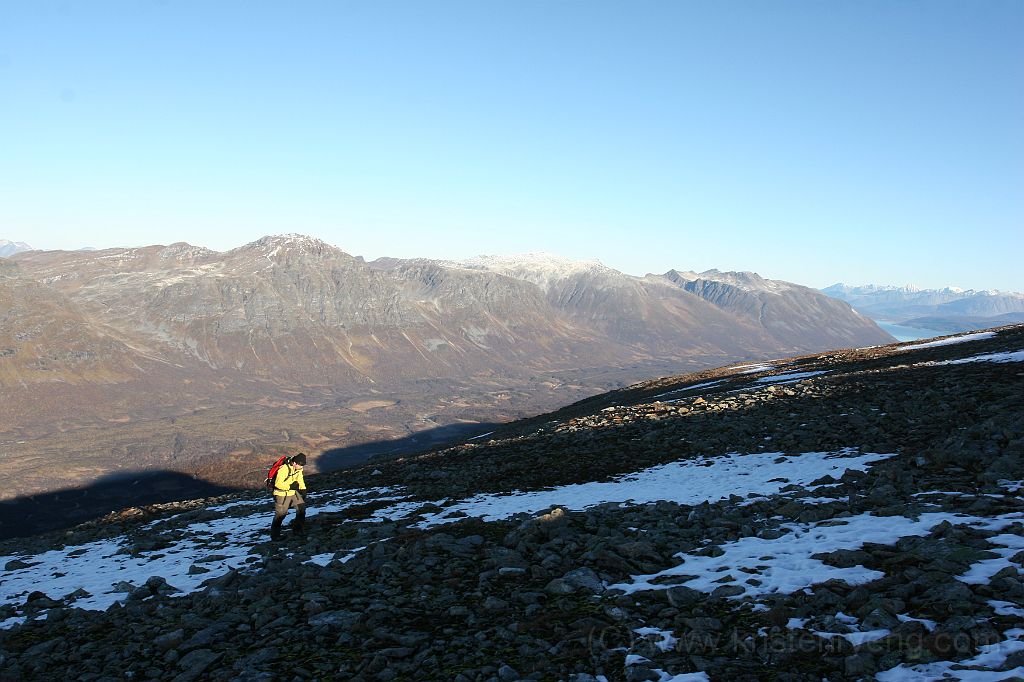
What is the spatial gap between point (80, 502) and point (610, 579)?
225880 mm

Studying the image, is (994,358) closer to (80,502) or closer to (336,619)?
(336,619)

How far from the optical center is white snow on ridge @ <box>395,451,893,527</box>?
60.7 feet

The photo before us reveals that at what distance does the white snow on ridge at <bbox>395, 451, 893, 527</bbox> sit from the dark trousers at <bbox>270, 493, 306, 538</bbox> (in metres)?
3.92

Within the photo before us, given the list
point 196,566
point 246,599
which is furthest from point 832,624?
point 196,566

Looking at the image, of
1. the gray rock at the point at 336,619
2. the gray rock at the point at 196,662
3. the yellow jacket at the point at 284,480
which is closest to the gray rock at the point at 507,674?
the gray rock at the point at 336,619

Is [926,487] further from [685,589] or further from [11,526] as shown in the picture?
[11,526]

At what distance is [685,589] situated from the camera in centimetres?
983

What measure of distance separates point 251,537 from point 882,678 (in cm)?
1826

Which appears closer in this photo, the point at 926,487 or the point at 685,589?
the point at 685,589

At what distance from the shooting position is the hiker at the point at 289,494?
18.3 meters

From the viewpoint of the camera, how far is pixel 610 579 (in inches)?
433

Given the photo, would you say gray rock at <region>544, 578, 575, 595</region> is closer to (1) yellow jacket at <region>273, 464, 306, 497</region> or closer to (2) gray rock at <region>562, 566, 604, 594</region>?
A: (2) gray rock at <region>562, 566, 604, 594</region>

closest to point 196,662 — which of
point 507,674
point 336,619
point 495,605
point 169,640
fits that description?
point 169,640

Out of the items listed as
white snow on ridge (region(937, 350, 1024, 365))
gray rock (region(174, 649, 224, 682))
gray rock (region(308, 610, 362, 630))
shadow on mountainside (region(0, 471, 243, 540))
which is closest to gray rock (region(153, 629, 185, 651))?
gray rock (region(174, 649, 224, 682))
